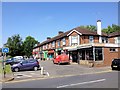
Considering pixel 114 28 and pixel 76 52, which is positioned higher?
pixel 114 28

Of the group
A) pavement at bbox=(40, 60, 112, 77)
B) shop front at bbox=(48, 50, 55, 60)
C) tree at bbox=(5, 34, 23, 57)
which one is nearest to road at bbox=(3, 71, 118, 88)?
pavement at bbox=(40, 60, 112, 77)

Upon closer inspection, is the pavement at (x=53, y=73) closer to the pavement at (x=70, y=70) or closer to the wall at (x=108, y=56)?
the pavement at (x=70, y=70)

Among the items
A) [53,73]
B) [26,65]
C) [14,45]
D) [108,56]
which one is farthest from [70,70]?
[14,45]

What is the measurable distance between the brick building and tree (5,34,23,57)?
16454mm

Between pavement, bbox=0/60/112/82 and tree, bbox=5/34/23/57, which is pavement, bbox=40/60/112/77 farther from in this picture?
tree, bbox=5/34/23/57

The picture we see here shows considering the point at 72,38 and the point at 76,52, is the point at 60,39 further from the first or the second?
the point at 76,52

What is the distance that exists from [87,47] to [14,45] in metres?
43.2

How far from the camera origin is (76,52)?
41.9m

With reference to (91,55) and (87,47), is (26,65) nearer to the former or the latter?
(87,47)

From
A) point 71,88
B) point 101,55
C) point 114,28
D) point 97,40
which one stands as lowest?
point 71,88

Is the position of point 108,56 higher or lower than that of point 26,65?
higher

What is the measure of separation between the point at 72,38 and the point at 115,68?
1845 cm

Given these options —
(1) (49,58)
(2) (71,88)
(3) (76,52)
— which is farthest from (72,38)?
(2) (71,88)

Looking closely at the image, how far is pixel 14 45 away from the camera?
73562 millimetres
